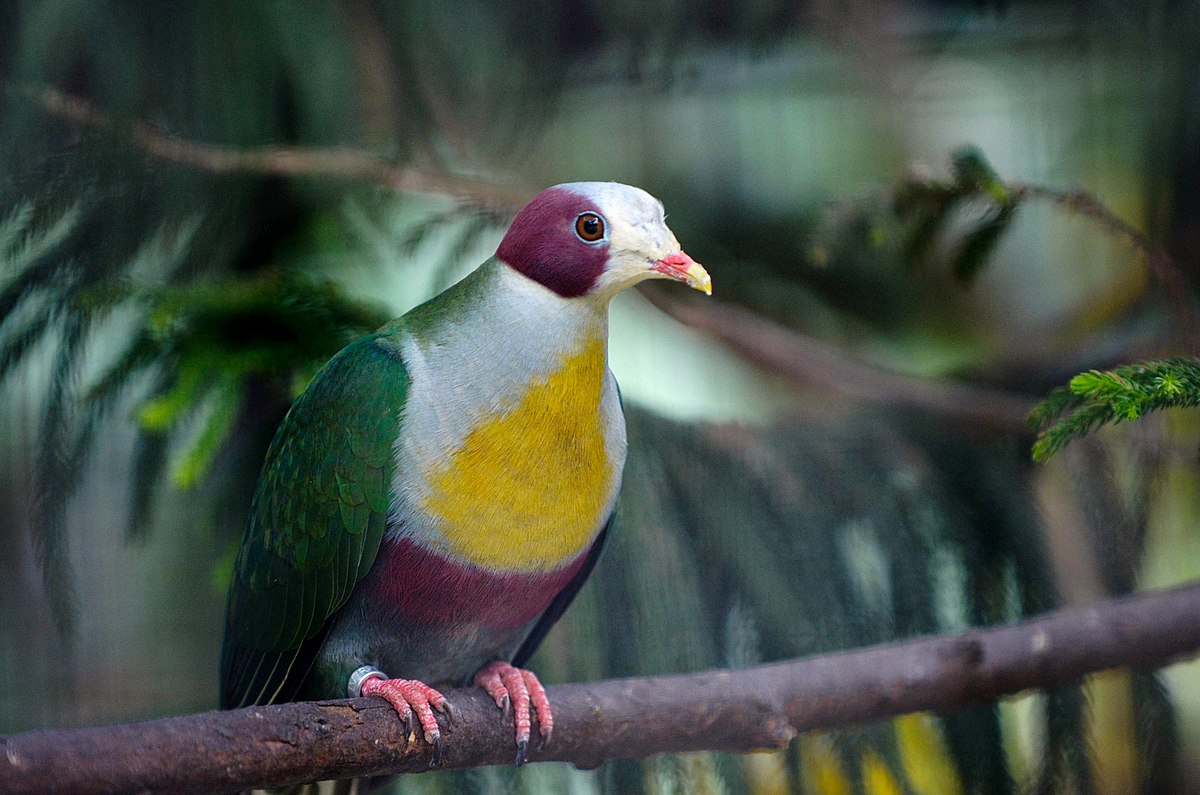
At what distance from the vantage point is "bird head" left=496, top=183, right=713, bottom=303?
101 centimetres

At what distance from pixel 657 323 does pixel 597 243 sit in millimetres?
981

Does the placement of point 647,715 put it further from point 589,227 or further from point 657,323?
point 657,323

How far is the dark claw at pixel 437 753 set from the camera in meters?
1.12

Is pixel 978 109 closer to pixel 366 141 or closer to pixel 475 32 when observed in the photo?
pixel 475 32

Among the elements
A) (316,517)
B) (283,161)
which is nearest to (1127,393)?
(316,517)

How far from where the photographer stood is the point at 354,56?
6.07 feet

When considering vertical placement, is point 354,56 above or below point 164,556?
above

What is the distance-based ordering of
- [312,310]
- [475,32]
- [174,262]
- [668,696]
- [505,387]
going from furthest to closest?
[475,32], [174,262], [312,310], [668,696], [505,387]

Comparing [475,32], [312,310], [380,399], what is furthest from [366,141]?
[380,399]

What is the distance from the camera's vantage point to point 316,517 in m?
1.15

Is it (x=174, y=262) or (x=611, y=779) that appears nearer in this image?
(x=611, y=779)

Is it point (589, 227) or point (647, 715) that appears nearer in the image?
point (589, 227)

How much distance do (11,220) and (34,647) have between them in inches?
27.4

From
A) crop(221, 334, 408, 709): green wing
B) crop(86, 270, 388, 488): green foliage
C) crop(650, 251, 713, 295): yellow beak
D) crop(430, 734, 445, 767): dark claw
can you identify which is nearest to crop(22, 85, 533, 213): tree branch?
crop(86, 270, 388, 488): green foliage
